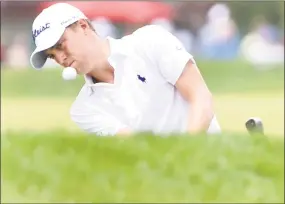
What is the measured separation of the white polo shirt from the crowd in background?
22cm

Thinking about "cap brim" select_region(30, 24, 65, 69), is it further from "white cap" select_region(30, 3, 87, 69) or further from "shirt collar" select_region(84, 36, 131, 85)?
"shirt collar" select_region(84, 36, 131, 85)

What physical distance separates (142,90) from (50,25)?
0.26m

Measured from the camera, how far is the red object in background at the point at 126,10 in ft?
6.61

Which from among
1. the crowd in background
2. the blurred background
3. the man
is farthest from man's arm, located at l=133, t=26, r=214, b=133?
the crowd in background

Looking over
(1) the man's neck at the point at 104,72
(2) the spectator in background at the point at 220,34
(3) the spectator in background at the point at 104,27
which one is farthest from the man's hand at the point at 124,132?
(2) the spectator in background at the point at 220,34

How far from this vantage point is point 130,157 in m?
1.69

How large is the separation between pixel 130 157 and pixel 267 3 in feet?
2.53

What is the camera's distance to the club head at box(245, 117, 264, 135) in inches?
77.9

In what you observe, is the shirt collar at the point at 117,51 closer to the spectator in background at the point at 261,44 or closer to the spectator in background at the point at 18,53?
the spectator in background at the point at 18,53

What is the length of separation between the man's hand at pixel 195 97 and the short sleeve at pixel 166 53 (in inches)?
0.7

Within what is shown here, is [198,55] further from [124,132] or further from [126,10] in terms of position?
[124,132]

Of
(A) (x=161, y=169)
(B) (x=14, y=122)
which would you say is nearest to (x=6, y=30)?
(B) (x=14, y=122)

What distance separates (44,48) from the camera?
187 centimetres

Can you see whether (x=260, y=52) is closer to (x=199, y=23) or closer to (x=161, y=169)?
(x=199, y=23)
